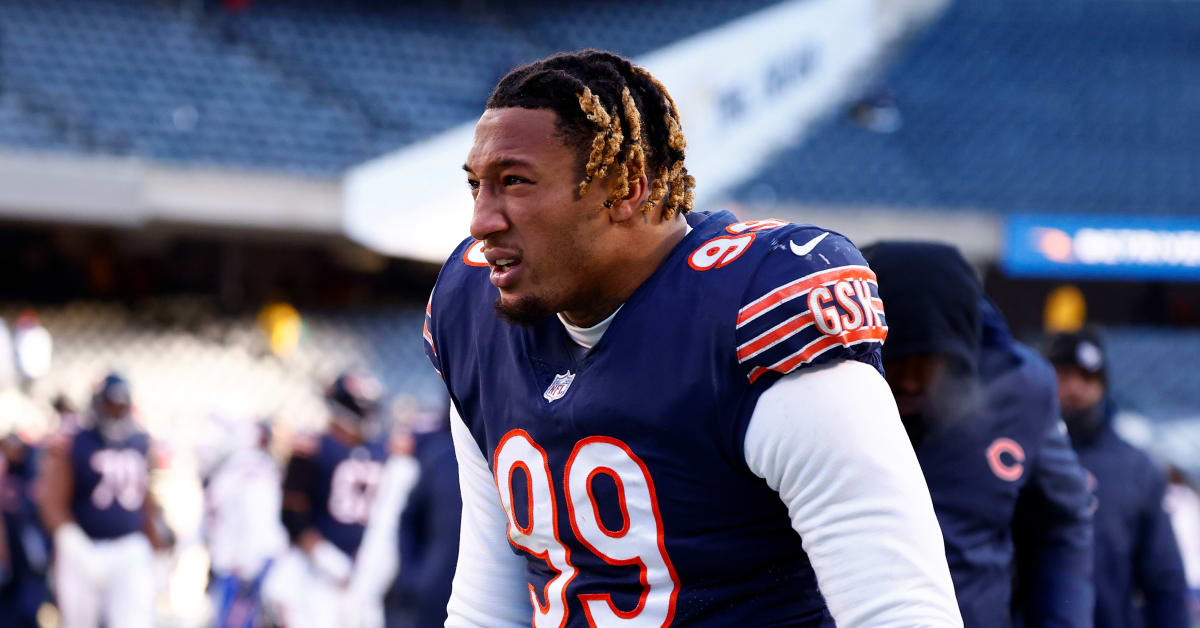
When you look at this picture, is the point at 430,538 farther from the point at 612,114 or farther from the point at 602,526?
the point at 612,114

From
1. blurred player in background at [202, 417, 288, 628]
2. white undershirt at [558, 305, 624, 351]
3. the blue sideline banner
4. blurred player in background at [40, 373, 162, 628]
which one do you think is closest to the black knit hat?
white undershirt at [558, 305, 624, 351]

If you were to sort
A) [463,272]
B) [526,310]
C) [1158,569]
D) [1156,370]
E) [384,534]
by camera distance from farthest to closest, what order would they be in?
1. [1156,370]
2. [384,534]
3. [1158,569]
4. [463,272]
5. [526,310]

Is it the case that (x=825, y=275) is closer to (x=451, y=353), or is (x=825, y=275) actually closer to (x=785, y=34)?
(x=451, y=353)

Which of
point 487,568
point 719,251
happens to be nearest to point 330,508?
point 487,568

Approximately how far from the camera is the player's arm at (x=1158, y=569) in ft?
12.5

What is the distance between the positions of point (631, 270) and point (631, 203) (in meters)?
0.08

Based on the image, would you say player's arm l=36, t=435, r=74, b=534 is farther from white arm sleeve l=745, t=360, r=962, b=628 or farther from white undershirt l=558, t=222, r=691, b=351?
white arm sleeve l=745, t=360, r=962, b=628

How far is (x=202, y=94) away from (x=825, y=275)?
12.2 m

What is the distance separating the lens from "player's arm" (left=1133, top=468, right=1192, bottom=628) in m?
3.81

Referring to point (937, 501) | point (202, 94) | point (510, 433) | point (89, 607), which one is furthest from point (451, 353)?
point (202, 94)

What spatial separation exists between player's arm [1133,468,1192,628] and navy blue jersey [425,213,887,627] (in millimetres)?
2644

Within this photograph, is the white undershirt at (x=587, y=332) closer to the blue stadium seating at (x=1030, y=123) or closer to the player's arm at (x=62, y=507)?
the player's arm at (x=62, y=507)

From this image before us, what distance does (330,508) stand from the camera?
7.23 m

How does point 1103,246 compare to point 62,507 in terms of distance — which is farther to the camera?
point 1103,246
